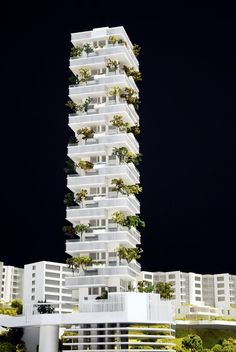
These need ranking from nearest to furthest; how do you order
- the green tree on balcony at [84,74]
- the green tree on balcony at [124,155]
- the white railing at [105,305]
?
the white railing at [105,305] → the green tree on balcony at [124,155] → the green tree on balcony at [84,74]

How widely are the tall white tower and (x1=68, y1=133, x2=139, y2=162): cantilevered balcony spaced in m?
0.13

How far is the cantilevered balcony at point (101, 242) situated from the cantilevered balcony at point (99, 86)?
19225mm

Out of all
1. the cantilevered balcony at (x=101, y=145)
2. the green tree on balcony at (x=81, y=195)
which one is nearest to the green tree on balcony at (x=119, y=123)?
the cantilevered balcony at (x=101, y=145)

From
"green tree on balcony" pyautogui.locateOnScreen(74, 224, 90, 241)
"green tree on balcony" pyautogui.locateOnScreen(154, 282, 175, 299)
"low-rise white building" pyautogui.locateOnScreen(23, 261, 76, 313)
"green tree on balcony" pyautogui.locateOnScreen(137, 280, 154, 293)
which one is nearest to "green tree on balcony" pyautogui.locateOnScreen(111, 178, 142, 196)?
"green tree on balcony" pyautogui.locateOnScreen(74, 224, 90, 241)

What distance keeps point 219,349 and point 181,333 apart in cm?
1096

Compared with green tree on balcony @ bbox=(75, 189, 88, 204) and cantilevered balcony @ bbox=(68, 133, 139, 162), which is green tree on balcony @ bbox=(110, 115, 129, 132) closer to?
cantilevered balcony @ bbox=(68, 133, 139, 162)

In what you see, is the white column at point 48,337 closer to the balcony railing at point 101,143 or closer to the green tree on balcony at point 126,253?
the green tree on balcony at point 126,253

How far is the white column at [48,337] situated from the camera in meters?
81.8

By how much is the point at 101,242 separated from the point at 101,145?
42.0ft

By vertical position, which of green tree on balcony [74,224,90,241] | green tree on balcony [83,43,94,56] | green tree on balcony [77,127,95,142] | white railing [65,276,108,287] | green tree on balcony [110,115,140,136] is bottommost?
white railing [65,276,108,287]

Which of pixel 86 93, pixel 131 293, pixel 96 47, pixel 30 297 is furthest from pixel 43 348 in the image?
pixel 30 297

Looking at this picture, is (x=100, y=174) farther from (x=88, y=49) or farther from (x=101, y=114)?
(x=88, y=49)

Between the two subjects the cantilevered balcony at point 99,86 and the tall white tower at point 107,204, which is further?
the cantilevered balcony at point 99,86

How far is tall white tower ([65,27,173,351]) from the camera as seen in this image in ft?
258
